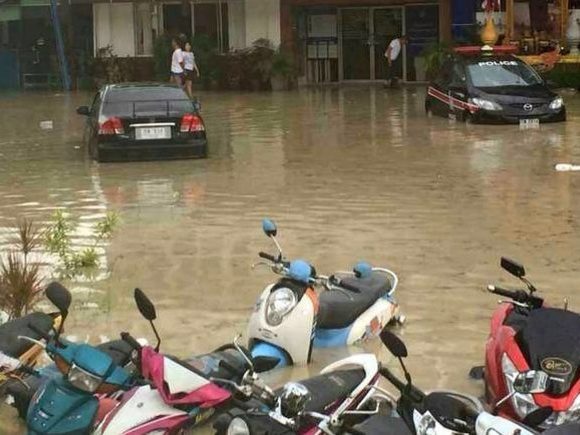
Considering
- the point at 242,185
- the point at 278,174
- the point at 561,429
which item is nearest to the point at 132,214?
the point at 242,185

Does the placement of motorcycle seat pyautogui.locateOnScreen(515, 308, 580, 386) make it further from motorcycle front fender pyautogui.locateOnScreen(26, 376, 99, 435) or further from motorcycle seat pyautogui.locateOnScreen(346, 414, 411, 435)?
motorcycle front fender pyautogui.locateOnScreen(26, 376, 99, 435)

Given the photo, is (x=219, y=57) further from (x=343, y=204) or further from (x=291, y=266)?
(x=291, y=266)

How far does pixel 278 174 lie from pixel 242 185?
3.57 feet

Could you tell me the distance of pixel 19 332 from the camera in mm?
6227

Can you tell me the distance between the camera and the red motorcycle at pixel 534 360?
16.2 feet

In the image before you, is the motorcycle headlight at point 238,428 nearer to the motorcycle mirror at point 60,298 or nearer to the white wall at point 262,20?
the motorcycle mirror at point 60,298

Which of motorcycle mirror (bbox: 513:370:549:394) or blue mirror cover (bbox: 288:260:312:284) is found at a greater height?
blue mirror cover (bbox: 288:260:312:284)

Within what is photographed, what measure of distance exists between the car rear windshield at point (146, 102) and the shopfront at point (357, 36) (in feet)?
60.6

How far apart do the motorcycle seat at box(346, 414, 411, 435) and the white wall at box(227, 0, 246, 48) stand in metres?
32.2

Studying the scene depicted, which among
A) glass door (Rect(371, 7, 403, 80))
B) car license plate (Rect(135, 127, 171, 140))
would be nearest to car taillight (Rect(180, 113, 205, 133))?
car license plate (Rect(135, 127, 171, 140))

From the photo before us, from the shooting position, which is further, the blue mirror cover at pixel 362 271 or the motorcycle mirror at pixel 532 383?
the blue mirror cover at pixel 362 271

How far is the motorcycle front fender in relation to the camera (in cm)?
534

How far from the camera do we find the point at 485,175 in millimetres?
14289

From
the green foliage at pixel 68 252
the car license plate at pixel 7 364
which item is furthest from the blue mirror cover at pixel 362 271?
the green foliage at pixel 68 252
